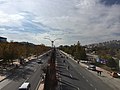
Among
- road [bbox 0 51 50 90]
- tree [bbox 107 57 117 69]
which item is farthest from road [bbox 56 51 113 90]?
tree [bbox 107 57 117 69]

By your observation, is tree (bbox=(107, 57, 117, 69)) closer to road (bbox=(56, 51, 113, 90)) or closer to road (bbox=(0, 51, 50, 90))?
road (bbox=(56, 51, 113, 90))

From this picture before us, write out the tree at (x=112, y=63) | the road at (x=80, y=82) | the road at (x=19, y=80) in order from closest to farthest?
1. the road at (x=19, y=80)
2. the road at (x=80, y=82)
3. the tree at (x=112, y=63)

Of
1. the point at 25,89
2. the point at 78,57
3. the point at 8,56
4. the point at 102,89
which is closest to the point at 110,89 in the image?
the point at 102,89

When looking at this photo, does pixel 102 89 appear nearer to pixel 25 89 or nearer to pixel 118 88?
pixel 118 88

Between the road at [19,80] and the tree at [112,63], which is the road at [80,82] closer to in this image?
the road at [19,80]

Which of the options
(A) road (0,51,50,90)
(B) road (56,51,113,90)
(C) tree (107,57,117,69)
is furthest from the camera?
(C) tree (107,57,117,69)

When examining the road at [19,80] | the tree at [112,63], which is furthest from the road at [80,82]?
the tree at [112,63]

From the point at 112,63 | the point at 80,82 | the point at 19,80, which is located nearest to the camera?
the point at 19,80

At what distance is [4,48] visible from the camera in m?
60.8

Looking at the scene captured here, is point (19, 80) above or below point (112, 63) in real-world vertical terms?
below

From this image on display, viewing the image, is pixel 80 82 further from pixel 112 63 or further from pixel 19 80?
pixel 112 63

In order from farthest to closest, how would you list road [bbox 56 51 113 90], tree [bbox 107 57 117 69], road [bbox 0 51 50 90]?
tree [bbox 107 57 117 69] < road [bbox 56 51 113 90] < road [bbox 0 51 50 90]

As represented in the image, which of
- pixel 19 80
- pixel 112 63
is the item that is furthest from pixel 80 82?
pixel 112 63

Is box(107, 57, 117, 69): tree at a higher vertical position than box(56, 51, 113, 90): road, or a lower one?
higher
